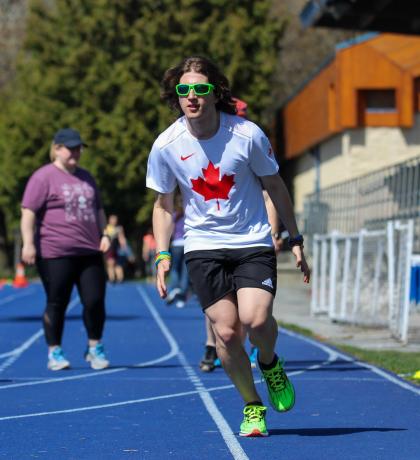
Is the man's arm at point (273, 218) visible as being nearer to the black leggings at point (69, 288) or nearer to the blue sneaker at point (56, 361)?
the black leggings at point (69, 288)

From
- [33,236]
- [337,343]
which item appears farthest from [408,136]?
[33,236]

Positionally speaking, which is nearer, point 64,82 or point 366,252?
point 366,252

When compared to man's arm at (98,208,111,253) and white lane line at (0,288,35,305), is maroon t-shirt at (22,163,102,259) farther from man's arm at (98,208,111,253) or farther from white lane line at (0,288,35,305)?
white lane line at (0,288,35,305)

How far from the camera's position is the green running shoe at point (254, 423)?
22.2ft

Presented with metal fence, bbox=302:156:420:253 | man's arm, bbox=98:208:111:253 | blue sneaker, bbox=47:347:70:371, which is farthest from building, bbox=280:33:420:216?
blue sneaker, bbox=47:347:70:371

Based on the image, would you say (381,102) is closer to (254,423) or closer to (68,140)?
(68,140)

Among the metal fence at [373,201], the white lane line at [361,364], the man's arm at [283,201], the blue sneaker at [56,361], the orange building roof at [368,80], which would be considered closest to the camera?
the man's arm at [283,201]

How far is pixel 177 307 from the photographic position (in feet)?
75.0

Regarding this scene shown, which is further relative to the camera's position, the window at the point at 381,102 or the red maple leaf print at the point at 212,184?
the window at the point at 381,102

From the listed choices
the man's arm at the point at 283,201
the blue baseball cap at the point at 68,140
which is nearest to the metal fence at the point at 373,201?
the blue baseball cap at the point at 68,140

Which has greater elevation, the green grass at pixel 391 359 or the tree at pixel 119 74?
the tree at pixel 119 74

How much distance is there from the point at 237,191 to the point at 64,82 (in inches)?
1864

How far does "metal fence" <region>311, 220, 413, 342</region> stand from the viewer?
13688 mm

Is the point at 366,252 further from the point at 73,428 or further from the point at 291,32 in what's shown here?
the point at 291,32
